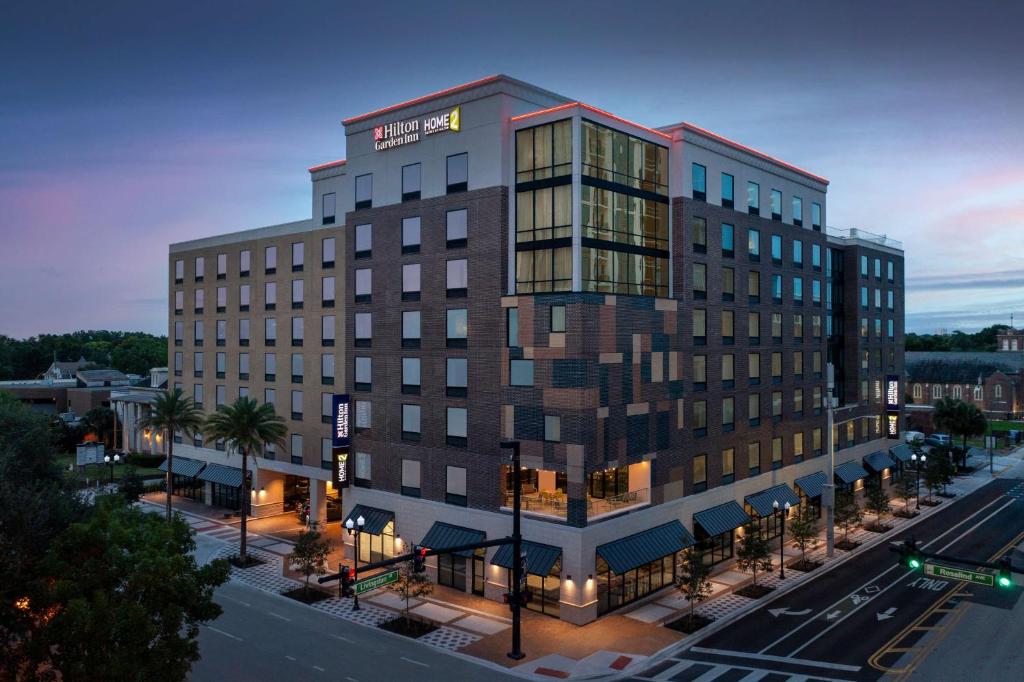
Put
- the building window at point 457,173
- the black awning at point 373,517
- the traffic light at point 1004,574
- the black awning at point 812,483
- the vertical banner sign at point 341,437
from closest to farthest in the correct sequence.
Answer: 1. the traffic light at point 1004,574
2. the building window at point 457,173
3. the black awning at point 373,517
4. the vertical banner sign at point 341,437
5. the black awning at point 812,483

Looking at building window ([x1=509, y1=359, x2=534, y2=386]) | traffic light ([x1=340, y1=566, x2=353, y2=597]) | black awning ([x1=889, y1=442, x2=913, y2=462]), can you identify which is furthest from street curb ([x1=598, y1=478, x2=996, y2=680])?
building window ([x1=509, y1=359, x2=534, y2=386])

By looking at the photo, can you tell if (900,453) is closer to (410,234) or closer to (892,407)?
(892,407)

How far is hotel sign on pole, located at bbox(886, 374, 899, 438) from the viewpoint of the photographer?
68938mm

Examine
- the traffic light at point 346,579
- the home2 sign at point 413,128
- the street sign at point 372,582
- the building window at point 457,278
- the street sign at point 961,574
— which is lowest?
the street sign at point 372,582

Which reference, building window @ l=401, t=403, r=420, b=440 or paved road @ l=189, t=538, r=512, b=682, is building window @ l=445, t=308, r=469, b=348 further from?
paved road @ l=189, t=538, r=512, b=682

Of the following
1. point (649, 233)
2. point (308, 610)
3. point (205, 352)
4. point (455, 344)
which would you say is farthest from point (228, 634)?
point (205, 352)

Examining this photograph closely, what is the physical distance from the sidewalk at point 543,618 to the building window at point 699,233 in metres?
20.1

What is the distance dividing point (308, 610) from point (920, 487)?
196ft

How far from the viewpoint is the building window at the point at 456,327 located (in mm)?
41219

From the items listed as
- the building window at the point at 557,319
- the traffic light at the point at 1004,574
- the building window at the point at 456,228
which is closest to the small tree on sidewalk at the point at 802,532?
the building window at the point at 557,319

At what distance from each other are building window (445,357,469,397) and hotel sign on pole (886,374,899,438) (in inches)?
1878

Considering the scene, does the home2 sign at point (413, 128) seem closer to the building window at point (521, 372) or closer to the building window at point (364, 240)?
the building window at point (364, 240)

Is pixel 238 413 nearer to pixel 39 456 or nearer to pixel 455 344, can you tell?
pixel 455 344

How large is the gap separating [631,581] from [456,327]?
663 inches
